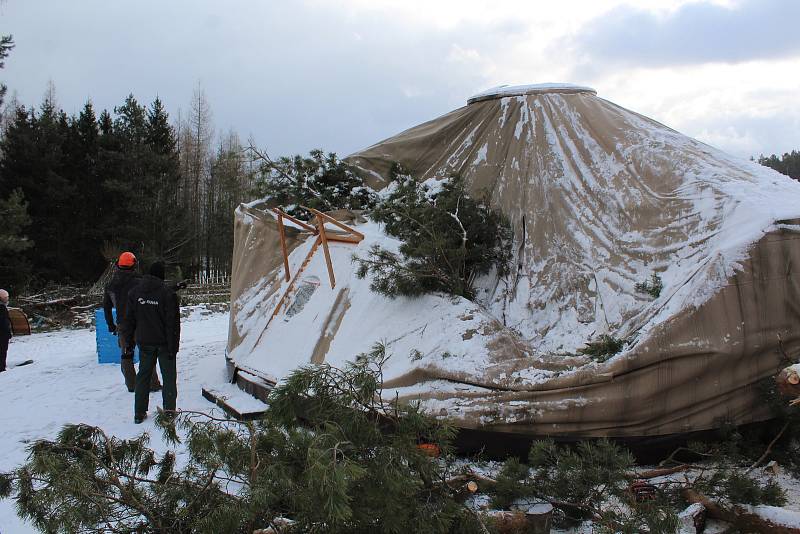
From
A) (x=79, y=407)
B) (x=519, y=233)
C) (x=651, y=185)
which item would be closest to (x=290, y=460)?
(x=519, y=233)

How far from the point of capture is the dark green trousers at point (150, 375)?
522 cm

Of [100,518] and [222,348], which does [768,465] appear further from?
[222,348]

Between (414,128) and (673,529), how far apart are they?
545cm

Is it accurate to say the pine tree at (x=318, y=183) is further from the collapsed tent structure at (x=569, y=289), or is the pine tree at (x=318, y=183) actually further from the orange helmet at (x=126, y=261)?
the orange helmet at (x=126, y=261)

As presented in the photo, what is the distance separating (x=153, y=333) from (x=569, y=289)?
367 centimetres

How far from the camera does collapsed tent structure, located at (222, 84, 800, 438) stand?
3.72m

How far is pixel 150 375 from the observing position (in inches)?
208

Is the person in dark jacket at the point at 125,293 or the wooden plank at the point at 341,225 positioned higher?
the wooden plank at the point at 341,225

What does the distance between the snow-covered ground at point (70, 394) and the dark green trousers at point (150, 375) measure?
214 millimetres

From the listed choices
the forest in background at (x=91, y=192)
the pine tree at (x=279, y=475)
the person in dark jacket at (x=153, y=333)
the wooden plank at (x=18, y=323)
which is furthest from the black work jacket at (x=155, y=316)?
the forest in background at (x=91, y=192)

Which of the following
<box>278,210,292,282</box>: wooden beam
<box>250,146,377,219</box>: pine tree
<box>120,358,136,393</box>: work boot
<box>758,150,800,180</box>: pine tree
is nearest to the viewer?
<box>120,358,136,393</box>: work boot

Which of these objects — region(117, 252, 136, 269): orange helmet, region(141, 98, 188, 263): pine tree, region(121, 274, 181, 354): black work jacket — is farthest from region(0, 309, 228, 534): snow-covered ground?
region(141, 98, 188, 263): pine tree

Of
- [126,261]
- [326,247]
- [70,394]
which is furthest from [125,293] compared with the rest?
[326,247]

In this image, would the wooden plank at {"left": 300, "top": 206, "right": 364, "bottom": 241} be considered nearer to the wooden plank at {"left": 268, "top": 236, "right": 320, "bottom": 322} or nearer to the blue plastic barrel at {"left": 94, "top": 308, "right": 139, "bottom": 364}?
the wooden plank at {"left": 268, "top": 236, "right": 320, "bottom": 322}
